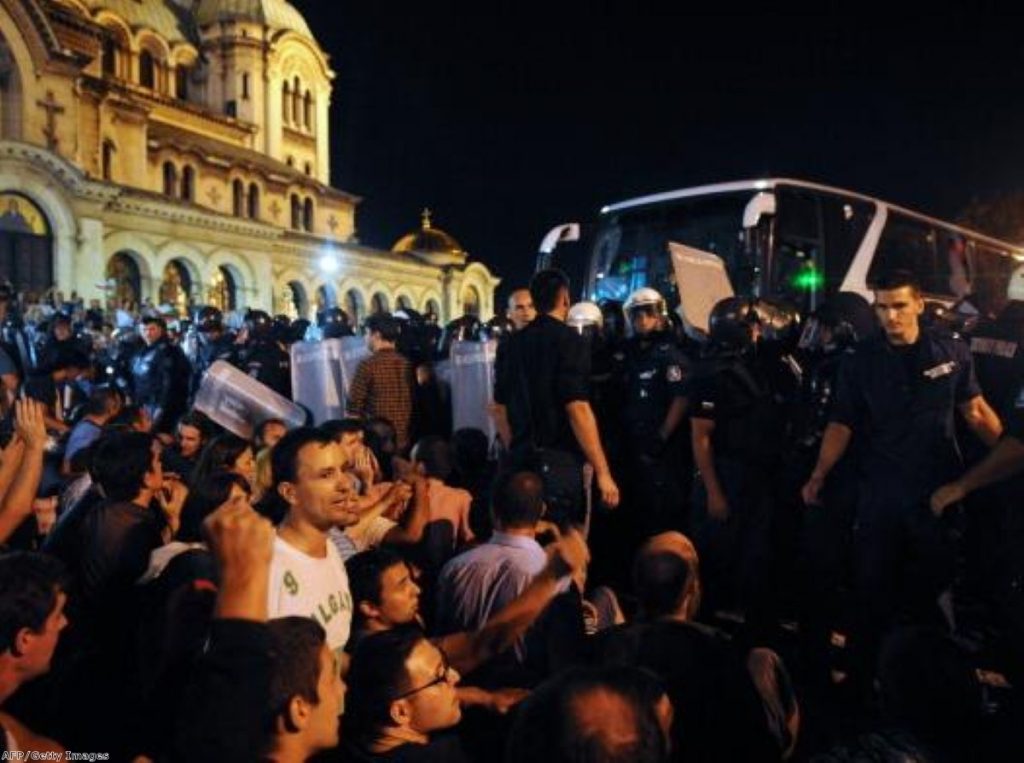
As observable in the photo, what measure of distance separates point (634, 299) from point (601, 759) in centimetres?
593

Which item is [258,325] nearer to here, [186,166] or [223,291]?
[223,291]

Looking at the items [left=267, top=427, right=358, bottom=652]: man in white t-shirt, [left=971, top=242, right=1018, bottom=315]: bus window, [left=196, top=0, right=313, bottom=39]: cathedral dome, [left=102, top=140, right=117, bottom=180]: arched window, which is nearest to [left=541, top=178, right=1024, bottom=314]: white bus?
[left=971, top=242, right=1018, bottom=315]: bus window

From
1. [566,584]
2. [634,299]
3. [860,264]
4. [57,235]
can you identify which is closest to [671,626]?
[566,584]

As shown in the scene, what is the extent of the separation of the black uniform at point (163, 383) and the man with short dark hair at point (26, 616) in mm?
8047

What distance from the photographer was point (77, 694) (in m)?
3.47

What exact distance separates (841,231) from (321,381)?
6.95 meters

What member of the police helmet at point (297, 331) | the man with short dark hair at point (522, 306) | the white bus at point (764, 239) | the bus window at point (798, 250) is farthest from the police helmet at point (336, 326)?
the bus window at point (798, 250)

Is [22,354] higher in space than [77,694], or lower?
higher

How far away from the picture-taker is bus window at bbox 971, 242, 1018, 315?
622 inches

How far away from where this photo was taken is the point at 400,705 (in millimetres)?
2754

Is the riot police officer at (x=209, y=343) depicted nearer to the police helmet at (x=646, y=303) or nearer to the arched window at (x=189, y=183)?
the police helmet at (x=646, y=303)

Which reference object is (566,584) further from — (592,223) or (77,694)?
(592,223)

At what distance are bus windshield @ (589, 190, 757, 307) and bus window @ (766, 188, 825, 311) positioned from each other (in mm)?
407

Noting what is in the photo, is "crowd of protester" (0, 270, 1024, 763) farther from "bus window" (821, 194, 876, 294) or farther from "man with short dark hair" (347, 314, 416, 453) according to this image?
"bus window" (821, 194, 876, 294)
